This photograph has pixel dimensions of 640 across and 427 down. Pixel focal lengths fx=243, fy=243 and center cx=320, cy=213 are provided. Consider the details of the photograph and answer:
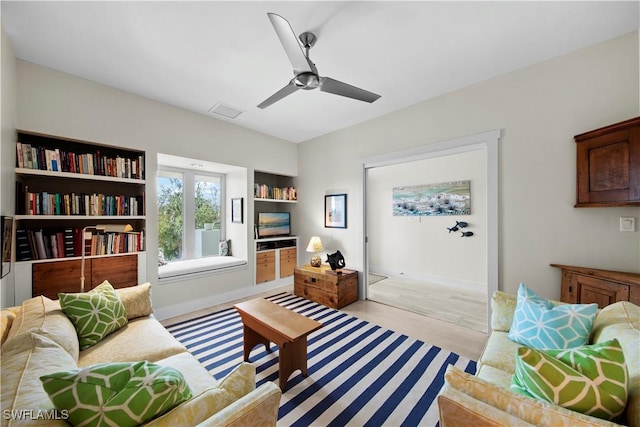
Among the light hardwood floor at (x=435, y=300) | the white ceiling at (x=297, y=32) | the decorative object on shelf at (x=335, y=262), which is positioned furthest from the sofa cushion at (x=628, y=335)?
the decorative object on shelf at (x=335, y=262)

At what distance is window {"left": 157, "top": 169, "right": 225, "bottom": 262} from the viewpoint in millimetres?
3762

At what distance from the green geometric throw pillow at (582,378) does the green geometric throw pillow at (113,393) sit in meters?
1.32

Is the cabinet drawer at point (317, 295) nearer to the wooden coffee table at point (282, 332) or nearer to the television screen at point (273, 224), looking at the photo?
the television screen at point (273, 224)

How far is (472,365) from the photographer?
6.84 ft


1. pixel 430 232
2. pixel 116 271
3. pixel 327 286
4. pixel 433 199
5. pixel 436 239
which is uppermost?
pixel 433 199

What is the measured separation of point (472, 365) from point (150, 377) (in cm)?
238

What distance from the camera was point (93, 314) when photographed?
5.66 ft

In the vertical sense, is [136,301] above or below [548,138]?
below

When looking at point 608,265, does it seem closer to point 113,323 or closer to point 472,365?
point 472,365

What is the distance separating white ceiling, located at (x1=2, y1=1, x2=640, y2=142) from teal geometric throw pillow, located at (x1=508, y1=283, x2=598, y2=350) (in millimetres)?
2046

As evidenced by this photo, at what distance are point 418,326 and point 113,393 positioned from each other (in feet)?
9.29

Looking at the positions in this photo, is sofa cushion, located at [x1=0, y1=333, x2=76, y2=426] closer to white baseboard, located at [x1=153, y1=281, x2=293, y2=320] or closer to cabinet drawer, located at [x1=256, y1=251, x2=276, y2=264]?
white baseboard, located at [x1=153, y1=281, x2=293, y2=320]

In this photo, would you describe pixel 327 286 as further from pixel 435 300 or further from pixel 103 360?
pixel 103 360

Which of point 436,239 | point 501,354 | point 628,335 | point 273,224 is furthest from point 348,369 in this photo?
point 436,239
